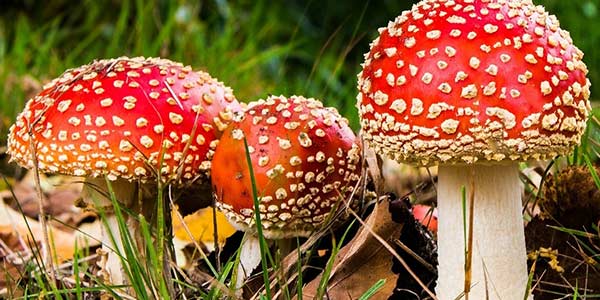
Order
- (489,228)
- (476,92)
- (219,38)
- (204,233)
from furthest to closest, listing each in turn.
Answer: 1. (219,38)
2. (204,233)
3. (489,228)
4. (476,92)

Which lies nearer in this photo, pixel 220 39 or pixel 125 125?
pixel 125 125

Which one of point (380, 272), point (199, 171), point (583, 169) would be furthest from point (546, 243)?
point (199, 171)

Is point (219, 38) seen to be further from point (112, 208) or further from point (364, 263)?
point (364, 263)

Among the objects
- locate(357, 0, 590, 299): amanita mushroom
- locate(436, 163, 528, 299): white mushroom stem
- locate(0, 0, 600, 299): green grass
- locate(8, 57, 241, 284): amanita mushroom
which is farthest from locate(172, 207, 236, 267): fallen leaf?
locate(357, 0, 590, 299): amanita mushroom

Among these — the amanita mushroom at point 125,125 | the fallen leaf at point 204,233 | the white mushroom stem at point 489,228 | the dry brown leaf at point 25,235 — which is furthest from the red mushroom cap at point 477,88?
the dry brown leaf at point 25,235

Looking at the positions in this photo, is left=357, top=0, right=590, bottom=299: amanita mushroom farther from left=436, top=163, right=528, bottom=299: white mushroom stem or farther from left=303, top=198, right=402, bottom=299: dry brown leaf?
left=303, top=198, right=402, bottom=299: dry brown leaf

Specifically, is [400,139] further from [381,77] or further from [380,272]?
[380,272]

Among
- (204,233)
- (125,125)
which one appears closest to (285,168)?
(125,125)
